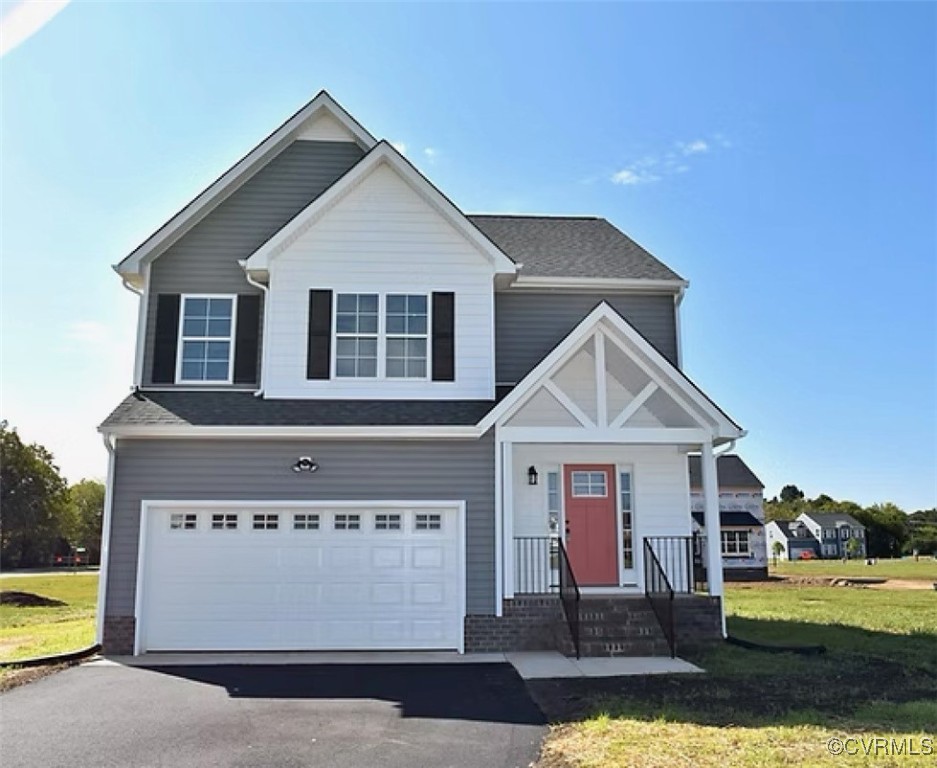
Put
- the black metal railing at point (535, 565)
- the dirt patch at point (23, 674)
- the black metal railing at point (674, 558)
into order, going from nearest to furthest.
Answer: the dirt patch at point (23, 674) → the black metal railing at point (535, 565) → the black metal railing at point (674, 558)

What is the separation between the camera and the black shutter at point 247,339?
13.0m

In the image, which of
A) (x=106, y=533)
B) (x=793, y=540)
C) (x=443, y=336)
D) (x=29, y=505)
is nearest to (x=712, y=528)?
(x=443, y=336)

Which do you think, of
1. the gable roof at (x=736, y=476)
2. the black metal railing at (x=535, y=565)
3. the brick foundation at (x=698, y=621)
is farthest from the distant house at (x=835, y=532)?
the black metal railing at (x=535, y=565)

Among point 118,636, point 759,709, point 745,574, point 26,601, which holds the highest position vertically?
point 118,636

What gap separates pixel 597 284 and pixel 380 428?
5342 millimetres

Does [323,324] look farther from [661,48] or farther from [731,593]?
[731,593]

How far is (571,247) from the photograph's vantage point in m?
15.7

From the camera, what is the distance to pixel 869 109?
529 inches

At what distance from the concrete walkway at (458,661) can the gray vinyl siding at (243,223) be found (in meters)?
4.80

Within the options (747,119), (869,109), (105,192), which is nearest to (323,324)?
(105,192)

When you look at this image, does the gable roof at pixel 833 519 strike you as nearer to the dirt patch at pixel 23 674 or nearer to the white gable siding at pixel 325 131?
the white gable siding at pixel 325 131

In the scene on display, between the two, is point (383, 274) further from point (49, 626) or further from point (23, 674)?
point (49, 626)

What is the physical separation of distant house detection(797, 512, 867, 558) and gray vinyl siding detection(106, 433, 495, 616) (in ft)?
270

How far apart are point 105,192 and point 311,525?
259 inches
